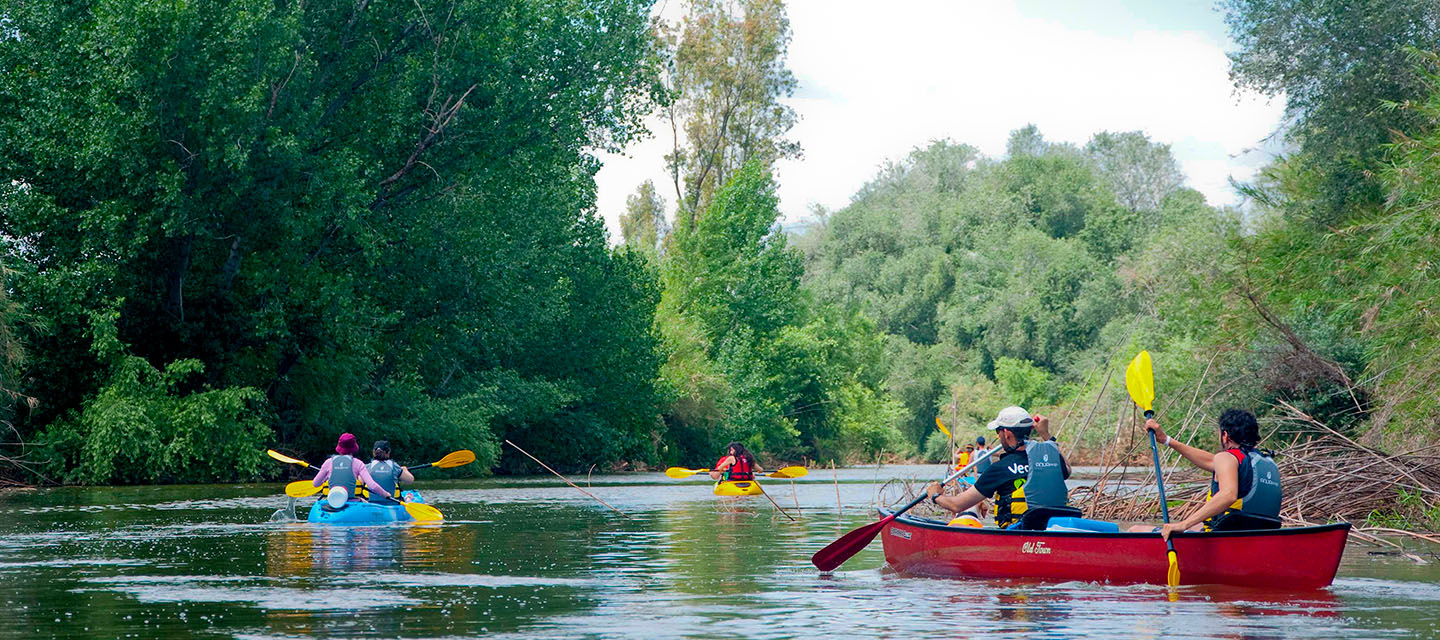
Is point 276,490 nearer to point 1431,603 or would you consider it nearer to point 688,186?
point 1431,603

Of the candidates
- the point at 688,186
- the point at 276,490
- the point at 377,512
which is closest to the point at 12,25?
the point at 276,490

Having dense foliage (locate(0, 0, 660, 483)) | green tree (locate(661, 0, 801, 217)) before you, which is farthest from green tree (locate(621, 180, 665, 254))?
dense foliage (locate(0, 0, 660, 483))

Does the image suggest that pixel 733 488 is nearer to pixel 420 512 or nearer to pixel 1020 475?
pixel 420 512

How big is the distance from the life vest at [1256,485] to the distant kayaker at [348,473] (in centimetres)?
1140

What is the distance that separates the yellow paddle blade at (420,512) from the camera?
19875 millimetres

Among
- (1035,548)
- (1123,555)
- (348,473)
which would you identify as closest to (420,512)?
(348,473)

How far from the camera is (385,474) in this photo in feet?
64.8

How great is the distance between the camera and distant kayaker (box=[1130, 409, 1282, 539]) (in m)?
10.9

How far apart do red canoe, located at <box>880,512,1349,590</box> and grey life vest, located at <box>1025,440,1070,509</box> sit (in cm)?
51

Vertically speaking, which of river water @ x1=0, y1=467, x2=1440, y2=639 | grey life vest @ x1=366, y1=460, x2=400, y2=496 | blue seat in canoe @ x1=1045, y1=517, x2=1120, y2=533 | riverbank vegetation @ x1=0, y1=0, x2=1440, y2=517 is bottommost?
river water @ x1=0, y1=467, x2=1440, y2=639

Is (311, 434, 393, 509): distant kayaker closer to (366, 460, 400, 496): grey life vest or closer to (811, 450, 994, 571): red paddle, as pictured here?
(366, 460, 400, 496): grey life vest

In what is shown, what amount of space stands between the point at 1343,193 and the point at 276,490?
21.5 meters

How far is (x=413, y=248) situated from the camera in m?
34.4

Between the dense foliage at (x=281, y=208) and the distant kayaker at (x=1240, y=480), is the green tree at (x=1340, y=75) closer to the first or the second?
the dense foliage at (x=281, y=208)
